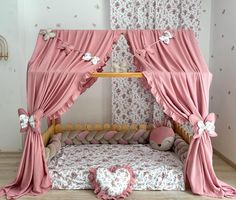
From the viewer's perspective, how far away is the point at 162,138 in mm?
3893

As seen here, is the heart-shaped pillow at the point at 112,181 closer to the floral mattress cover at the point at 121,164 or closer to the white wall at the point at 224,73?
the floral mattress cover at the point at 121,164

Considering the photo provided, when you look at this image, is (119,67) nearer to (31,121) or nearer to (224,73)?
(31,121)

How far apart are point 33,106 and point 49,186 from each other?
825 mm

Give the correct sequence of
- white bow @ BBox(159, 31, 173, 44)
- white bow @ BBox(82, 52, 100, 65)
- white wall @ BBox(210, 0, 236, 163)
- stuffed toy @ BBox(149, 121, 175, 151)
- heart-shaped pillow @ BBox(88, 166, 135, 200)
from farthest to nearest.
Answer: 1. white wall @ BBox(210, 0, 236, 163)
2. stuffed toy @ BBox(149, 121, 175, 151)
3. white bow @ BBox(159, 31, 173, 44)
4. white bow @ BBox(82, 52, 100, 65)
5. heart-shaped pillow @ BBox(88, 166, 135, 200)

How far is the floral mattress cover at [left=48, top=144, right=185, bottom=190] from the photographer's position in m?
3.14

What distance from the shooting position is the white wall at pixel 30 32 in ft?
14.2

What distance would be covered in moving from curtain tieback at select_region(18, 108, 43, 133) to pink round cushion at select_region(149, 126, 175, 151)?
1574 millimetres

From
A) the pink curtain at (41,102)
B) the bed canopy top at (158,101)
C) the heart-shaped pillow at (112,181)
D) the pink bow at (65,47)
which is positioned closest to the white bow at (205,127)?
the bed canopy top at (158,101)

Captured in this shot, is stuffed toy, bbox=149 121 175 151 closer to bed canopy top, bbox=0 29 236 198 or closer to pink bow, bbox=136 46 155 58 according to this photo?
bed canopy top, bbox=0 29 236 198

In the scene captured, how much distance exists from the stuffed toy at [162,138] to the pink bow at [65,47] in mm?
1569

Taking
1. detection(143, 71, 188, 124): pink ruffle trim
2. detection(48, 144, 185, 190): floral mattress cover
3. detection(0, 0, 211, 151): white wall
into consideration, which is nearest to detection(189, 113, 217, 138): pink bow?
detection(143, 71, 188, 124): pink ruffle trim

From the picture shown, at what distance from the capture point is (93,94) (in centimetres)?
465

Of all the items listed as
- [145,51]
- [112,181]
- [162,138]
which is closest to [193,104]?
[145,51]

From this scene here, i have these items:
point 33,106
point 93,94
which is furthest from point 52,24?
point 33,106
